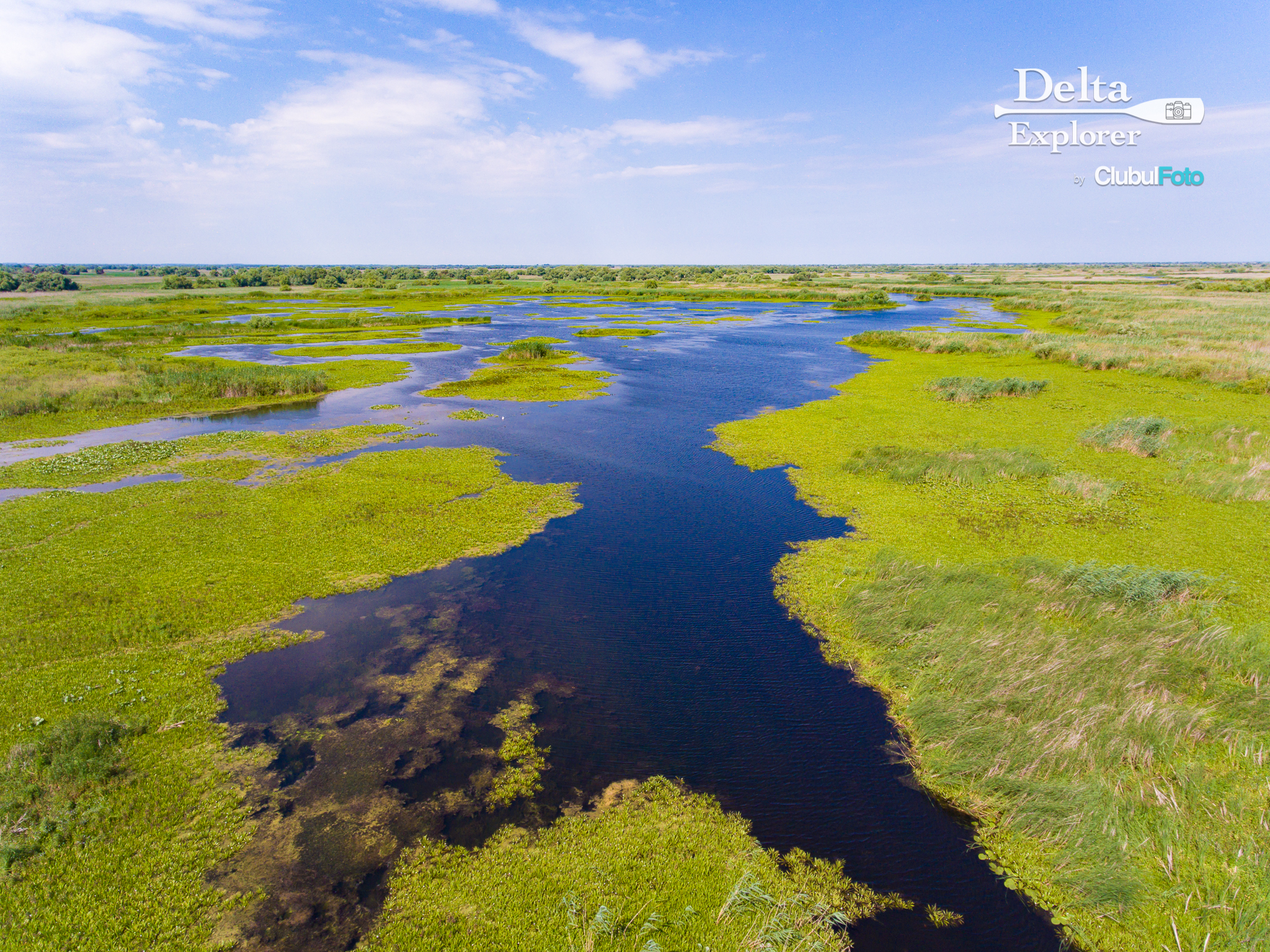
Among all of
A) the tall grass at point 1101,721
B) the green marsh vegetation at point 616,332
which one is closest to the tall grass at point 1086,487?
the tall grass at point 1101,721

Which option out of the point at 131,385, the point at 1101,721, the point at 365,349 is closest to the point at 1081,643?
the point at 1101,721

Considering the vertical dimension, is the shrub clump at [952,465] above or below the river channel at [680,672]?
above

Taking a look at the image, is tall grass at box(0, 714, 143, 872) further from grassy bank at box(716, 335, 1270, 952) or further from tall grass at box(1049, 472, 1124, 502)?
tall grass at box(1049, 472, 1124, 502)

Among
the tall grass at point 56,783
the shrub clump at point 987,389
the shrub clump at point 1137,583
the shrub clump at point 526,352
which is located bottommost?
the tall grass at point 56,783

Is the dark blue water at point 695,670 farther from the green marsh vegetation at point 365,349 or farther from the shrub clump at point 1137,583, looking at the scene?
the green marsh vegetation at point 365,349

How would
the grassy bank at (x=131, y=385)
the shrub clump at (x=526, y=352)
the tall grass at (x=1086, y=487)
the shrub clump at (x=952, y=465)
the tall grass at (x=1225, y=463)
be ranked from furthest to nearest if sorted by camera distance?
the shrub clump at (x=526, y=352) → the grassy bank at (x=131, y=385) → the shrub clump at (x=952, y=465) → the tall grass at (x=1086, y=487) → the tall grass at (x=1225, y=463)

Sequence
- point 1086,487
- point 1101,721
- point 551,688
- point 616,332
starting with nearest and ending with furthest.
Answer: point 1101,721 → point 551,688 → point 1086,487 → point 616,332

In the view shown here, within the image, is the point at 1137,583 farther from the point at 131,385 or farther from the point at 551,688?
the point at 131,385

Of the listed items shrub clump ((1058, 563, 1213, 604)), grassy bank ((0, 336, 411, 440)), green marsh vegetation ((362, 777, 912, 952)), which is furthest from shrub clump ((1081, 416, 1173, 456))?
grassy bank ((0, 336, 411, 440))
